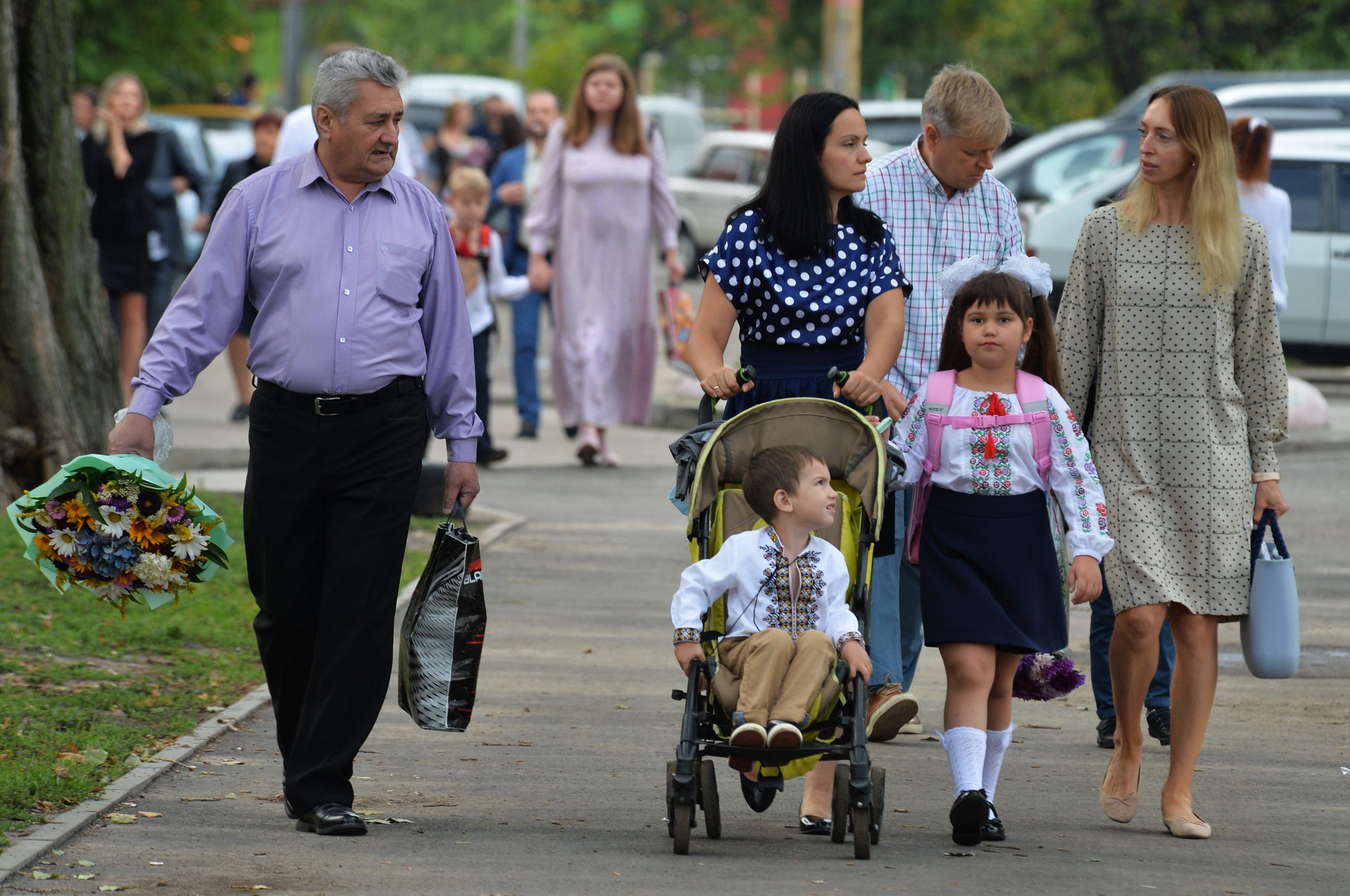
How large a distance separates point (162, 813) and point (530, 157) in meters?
10.7

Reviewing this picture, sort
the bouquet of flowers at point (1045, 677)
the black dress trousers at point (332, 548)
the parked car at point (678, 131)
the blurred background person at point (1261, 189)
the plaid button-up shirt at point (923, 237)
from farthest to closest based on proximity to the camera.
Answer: the parked car at point (678, 131) → the blurred background person at point (1261, 189) → the plaid button-up shirt at point (923, 237) → the bouquet of flowers at point (1045, 677) → the black dress trousers at point (332, 548)

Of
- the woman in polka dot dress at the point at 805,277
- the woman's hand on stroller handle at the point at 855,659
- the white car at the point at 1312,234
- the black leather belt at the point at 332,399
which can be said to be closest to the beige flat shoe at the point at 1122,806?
the woman's hand on stroller handle at the point at 855,659

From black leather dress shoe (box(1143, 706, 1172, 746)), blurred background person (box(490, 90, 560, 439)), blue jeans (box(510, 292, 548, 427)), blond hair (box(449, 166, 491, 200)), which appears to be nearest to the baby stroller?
black leather dress shoe (box(1143, 706, 1172, 746))

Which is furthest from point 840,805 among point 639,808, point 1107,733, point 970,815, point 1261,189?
point 1261,189

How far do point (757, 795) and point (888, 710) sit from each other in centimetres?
67

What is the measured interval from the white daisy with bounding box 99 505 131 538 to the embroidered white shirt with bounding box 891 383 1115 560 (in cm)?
206

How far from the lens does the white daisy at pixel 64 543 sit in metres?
5.66

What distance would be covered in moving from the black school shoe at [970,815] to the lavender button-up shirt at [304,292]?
1.88 meters

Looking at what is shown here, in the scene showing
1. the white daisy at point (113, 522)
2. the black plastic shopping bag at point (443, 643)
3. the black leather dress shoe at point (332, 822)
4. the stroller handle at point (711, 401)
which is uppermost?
the stroller handle at point (711, 401)

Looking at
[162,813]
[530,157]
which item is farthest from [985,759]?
[530,157]

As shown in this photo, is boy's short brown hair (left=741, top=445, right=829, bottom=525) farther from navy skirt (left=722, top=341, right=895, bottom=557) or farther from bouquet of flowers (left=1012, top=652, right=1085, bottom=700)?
bouquet of flowers (left=1012, top=652, right=1085, bottom=700)

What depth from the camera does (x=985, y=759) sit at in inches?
234

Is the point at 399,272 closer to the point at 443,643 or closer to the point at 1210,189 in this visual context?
the point at 443,643

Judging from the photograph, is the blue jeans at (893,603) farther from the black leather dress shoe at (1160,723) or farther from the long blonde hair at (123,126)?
the long blonde hair at (123,126)
